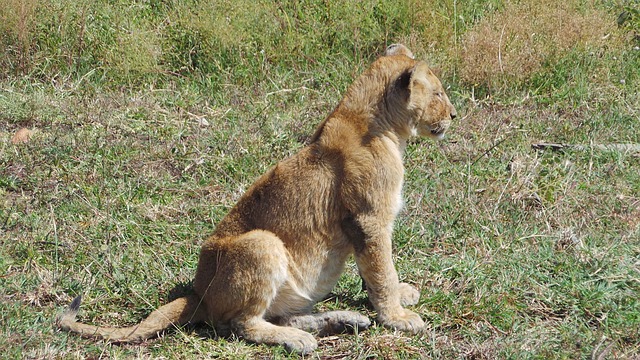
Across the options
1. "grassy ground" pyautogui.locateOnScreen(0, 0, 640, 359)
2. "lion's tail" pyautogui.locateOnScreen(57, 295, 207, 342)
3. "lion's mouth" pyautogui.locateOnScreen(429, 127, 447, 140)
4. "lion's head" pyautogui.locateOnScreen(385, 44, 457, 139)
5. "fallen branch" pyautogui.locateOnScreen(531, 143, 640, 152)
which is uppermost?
"lion's head" pyautogui.locateOnScreen(385, 44, 457, 139)

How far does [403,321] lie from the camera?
5730 mm

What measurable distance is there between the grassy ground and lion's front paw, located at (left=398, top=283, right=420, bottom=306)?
0.05 meters

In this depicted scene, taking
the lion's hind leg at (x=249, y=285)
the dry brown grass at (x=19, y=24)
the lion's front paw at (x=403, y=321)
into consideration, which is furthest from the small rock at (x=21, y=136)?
the lion's front paw at (x=403, y=321)

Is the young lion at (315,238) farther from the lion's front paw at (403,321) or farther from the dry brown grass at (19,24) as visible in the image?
the dry brown grass at (19,24)

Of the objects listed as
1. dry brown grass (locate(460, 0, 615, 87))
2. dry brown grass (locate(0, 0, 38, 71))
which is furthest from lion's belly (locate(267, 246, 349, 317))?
dry brown grass (locate(0, 0, 38, 71))

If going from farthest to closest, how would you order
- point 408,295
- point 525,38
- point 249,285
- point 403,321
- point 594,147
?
point 525,38 < point 594,147 < point 408,295 < point 403,321 < point 249,285

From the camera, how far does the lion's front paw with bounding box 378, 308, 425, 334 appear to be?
18.7 feet

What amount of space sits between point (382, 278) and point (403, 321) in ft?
1.01

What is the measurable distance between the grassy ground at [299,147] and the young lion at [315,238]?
15 cm

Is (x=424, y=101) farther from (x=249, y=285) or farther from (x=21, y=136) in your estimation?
(x=21, y=136)

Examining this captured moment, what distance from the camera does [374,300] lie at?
19.1 ft

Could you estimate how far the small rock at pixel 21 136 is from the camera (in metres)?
8.55

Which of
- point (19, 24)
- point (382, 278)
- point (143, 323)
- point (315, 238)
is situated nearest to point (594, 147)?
point (382, 278)

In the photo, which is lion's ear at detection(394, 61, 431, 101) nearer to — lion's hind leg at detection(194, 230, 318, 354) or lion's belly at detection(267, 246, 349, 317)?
lion's belly at detection(267, 246, 349, 317)
